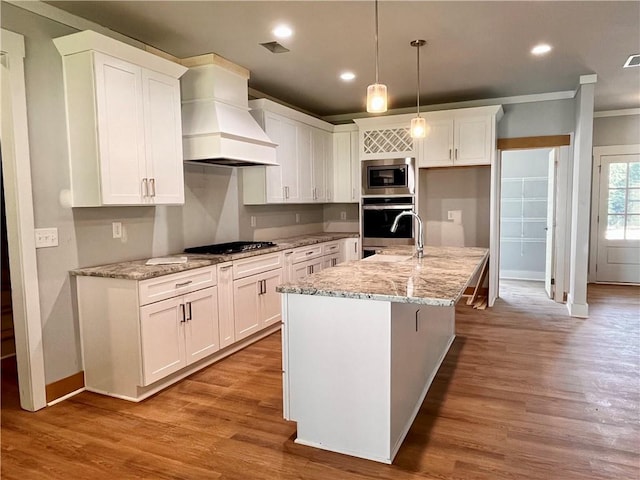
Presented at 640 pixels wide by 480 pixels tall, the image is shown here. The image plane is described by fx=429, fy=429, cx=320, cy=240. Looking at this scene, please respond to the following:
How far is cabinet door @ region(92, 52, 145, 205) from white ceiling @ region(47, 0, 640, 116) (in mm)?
424

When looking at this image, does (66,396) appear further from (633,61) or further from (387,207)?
(633,61)

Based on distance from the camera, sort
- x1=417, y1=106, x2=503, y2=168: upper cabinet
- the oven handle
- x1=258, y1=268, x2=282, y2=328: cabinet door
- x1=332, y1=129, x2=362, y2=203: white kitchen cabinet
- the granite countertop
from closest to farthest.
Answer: the granite countertop → x1=258, y1=268, x2=282, y2=328: cabinet door → x1=417, y1=106, x2=503, y2=168: upper cabinet → the oven handle → x1=332, y1=129, x2=362, y2=203: white kitchen cabinet

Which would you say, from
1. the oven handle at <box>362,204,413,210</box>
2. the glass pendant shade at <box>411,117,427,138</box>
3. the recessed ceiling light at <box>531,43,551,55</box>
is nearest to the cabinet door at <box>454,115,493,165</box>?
the oven handle at <box>362,204,413,210</box>

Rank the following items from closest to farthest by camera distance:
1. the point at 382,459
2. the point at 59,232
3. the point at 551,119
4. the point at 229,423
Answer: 1. the point at 382,459
2. the point at 229,423
3. the point at 59,232
4. the point at 551,119

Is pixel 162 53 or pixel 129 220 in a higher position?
pixel 162 53

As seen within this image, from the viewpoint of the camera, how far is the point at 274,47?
3.59 metres

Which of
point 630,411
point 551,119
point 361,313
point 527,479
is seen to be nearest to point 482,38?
point 551,119

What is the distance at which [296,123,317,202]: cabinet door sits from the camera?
5145 millimetres

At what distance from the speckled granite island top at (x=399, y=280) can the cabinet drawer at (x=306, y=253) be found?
1.45 m

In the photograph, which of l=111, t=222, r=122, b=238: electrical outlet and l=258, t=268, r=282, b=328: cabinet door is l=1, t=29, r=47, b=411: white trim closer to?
l=111, t=222, r=122, b=238: electrical outlet

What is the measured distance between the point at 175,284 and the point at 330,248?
8.58 ft

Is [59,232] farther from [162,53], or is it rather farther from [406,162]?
[406,162]

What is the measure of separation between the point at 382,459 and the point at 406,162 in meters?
3.85

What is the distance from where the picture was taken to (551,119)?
5160 millimetres
